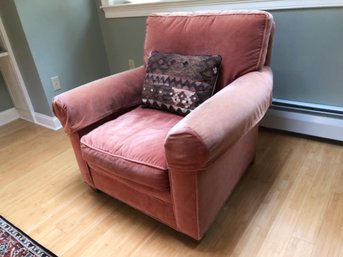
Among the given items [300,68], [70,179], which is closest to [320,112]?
[300,68]

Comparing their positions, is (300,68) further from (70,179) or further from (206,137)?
(70,179)

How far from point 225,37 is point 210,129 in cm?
67

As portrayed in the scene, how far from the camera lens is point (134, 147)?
1.17 metres

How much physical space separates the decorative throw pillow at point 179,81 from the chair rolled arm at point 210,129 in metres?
0.23

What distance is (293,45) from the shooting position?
1660 mm

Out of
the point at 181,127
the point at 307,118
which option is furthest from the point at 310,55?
the point at 181,127

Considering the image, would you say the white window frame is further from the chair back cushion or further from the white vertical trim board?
the white vertical trim board

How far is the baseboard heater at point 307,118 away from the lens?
→ 1667 mm

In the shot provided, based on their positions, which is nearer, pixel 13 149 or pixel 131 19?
pixel 13 149

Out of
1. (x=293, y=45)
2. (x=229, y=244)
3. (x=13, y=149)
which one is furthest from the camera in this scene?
(x=13, y=149)

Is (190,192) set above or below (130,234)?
above

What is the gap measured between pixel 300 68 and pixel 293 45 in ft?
0.48

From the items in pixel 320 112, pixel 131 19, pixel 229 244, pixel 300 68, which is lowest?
pixel 229 244

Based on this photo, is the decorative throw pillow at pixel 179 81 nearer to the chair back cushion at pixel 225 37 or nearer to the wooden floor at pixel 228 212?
the chair back cushion at pixel 225 37
